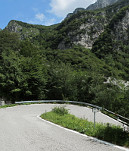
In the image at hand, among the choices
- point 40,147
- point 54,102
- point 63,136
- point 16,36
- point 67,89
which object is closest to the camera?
point 40,147

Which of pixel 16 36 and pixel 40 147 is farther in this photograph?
pixel 16 36

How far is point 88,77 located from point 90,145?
17.7m

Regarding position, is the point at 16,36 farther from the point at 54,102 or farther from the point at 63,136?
the point at 63,136

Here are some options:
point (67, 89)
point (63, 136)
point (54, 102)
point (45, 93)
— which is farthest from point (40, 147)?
point (45, 93)

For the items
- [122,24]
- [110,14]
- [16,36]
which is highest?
[110,14]

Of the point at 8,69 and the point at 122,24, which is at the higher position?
the point at 122,24

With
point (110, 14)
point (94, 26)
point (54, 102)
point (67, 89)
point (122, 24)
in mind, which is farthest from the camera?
point (110, 14)

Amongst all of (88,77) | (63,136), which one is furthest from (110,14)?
(63,136)

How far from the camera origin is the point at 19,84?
74.6ft

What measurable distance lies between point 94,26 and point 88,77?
13360 cm

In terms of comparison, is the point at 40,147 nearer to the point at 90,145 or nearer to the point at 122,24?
the point at 90,145

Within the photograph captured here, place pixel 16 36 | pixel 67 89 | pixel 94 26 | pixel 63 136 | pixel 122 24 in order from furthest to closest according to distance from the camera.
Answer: pixel 94 26, pixel 122 24, pixel 16 36, pixel 67 89, pixel 63 136

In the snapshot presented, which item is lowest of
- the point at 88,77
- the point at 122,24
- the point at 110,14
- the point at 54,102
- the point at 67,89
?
the point at 54,102

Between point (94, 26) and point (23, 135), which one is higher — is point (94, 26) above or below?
above
